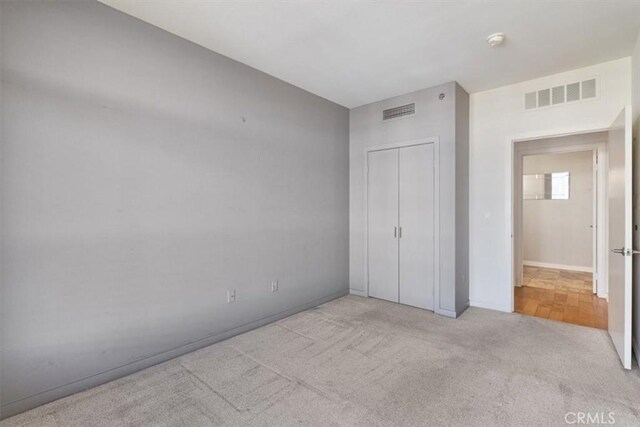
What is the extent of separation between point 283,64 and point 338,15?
3.25 feet

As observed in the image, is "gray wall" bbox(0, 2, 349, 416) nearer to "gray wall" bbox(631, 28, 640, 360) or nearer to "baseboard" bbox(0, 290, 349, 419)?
"baseboard" bbox(0, 290, 349, 419)

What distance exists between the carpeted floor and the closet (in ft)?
2.84

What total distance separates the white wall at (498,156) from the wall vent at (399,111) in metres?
0.81

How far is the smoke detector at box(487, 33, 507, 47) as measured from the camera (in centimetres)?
264

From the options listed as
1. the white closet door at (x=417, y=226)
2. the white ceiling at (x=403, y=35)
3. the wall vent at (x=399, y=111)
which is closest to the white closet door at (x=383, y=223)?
the white closet door at (x=417, y=226)

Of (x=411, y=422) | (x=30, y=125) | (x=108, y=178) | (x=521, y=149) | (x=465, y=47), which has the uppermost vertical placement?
(x=465, y=47)

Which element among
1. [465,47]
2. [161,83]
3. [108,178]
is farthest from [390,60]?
[108,178]

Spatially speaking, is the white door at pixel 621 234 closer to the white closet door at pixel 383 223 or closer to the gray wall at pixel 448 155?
the gray wall at pixel 448 155

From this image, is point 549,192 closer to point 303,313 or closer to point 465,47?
point 465,47

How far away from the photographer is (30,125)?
1970 millimetres

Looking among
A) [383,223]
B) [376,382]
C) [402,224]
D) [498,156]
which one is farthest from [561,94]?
[376,382]

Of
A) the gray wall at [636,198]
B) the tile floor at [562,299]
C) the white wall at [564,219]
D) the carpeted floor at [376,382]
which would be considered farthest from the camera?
the white wall at [564,219]

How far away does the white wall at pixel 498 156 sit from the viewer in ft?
11.1

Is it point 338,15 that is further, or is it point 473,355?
point 473,355
